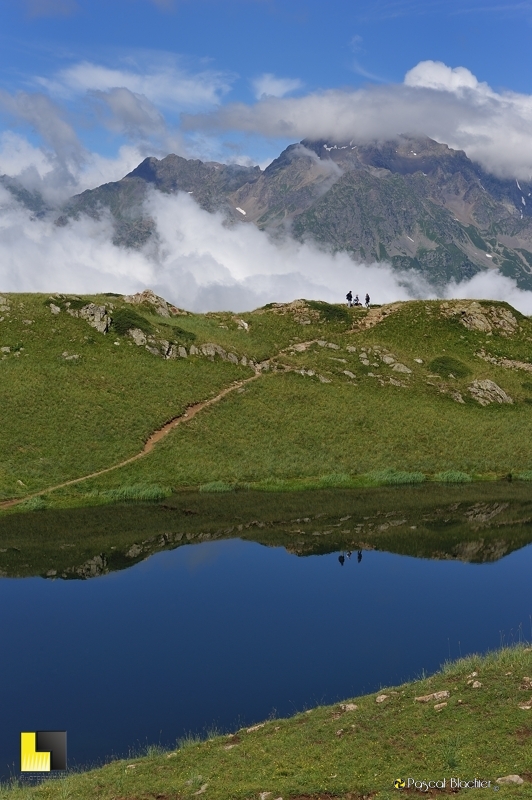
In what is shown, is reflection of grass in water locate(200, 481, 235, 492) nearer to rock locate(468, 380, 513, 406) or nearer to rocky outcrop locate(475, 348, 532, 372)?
rock locate(468, 380, 513, 406)

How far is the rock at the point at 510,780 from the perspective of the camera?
21.9 meters

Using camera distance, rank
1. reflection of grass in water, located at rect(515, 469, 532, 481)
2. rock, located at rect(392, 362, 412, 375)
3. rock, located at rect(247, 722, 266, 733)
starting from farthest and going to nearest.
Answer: rock, located at rect(392, 362, 412, 375) < reflection of grass in water, located at rect(515, 469, 532, 481) < rock, located at rect(247, 722, 266, 733)

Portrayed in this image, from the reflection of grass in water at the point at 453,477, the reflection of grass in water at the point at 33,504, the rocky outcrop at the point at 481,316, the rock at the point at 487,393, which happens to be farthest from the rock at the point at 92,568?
the rocky outcrop at the point at 481,316

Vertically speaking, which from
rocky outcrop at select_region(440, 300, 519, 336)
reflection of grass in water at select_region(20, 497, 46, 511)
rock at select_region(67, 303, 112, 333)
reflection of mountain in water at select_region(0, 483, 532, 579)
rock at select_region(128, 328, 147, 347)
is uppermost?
rocky outcrop at select_region(440, 300, 519, 336)

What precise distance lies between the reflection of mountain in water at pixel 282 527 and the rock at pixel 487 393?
2748 centimetres

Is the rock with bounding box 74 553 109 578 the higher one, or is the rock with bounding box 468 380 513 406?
the rock with bounding box 468 380 513 406

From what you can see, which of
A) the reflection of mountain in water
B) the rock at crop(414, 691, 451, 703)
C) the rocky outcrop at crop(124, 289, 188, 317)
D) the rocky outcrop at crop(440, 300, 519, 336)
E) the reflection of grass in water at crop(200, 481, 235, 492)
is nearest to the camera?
the rock at crop(414, 691, 451, 703)

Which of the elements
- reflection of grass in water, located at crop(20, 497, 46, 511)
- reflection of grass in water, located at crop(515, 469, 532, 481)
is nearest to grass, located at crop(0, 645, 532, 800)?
reflection of grass in water, located at crop(20, 497, 46, 511)

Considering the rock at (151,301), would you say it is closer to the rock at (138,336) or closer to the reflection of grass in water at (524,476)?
the rock at (138,336)

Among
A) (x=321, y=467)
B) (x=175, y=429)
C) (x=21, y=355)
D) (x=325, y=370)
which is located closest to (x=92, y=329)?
(x=21, y=355)

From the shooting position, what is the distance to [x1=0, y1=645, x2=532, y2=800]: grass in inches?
920

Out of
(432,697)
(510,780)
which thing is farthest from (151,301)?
(510,780)

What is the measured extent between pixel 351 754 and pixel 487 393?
86990 millimetres

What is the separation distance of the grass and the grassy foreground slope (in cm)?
4620
